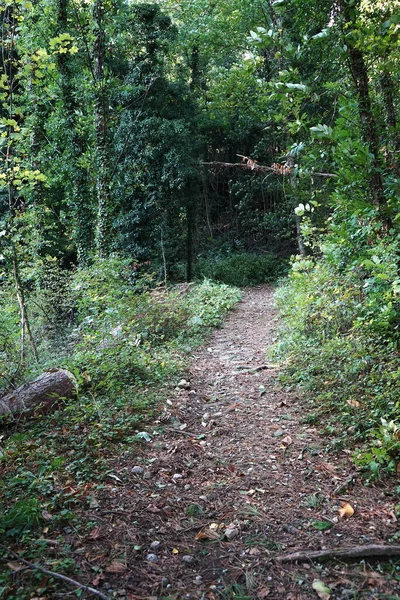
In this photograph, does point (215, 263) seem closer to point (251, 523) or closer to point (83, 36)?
point (83, 36)

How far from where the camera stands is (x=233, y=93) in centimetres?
1881

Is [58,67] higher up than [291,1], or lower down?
higher up

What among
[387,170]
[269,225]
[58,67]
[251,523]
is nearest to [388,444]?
[251,523]

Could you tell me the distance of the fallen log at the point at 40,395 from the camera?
4.59 m

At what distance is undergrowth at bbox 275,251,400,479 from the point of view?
373 cm

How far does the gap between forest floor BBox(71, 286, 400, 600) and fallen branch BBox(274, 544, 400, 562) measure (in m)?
0.03

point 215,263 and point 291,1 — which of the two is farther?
point 215,263

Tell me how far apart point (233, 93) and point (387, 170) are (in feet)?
53.1

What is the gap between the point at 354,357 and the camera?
4977 mm

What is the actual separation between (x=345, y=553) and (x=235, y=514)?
0.81m

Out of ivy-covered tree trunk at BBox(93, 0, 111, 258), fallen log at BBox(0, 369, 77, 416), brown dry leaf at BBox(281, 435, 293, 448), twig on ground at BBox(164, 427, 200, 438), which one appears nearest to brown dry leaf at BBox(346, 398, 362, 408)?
brown dry leaf at BBox(281, 435, 293, 448)

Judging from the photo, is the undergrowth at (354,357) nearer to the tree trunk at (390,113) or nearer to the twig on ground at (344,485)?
the twig on ground at (344,485)

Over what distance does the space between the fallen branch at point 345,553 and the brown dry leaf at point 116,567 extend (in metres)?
0.91

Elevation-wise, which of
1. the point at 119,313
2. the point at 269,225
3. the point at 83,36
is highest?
the point at 83,36
